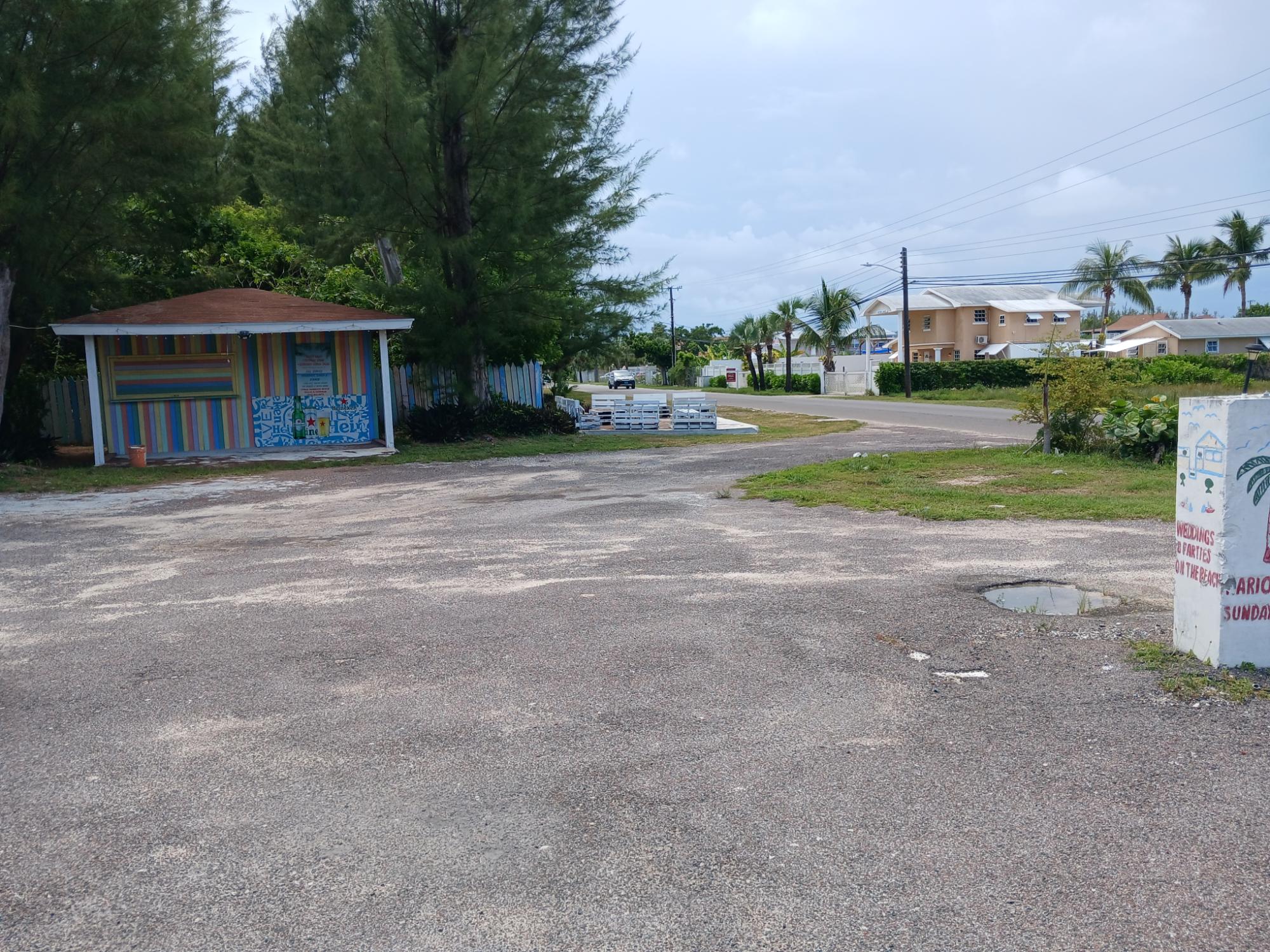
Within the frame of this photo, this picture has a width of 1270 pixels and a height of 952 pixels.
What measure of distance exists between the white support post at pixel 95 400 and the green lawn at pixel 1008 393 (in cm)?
2182

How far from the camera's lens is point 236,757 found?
4883 millimetres

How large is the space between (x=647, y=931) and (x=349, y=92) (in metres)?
22.9

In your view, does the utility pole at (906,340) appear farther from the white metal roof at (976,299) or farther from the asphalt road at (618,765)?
the asphalt road at (618,765)

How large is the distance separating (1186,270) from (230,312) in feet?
252

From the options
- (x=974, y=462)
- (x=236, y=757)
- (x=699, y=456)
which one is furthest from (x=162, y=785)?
(x=699, y=456)

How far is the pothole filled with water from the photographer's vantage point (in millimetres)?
7227

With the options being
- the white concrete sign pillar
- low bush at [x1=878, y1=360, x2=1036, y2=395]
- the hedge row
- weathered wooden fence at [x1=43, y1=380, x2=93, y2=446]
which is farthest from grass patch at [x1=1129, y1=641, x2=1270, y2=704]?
low bush at [x1=878, y1=360, x2=1036, y2=395]

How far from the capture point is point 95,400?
64.0ft

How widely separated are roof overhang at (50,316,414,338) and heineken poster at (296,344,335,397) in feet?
2.72

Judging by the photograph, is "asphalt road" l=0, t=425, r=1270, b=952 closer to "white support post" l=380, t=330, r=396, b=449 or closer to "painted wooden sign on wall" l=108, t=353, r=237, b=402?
"white support post" l=380, t=330, r=396, b=449

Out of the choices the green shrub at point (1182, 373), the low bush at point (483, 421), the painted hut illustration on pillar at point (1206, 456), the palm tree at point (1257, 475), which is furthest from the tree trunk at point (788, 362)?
the palm tree at point (1257, 475)

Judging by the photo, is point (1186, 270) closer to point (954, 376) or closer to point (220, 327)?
point (954, 376)

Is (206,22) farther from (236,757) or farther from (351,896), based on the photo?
(351,896)

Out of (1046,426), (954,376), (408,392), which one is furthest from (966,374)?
(1046,426)
